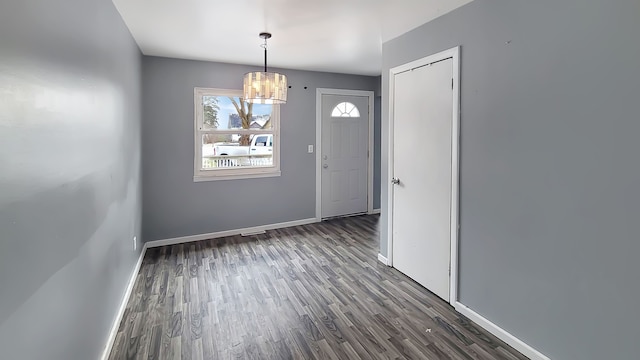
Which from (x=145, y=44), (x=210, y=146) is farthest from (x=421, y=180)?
(x=145, y=44)

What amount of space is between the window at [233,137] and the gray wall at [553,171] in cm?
289

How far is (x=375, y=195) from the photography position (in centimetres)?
581

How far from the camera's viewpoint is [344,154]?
5.43 m

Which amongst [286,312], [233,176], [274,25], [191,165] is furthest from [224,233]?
[274,25]

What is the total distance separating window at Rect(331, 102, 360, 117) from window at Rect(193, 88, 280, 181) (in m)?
1.03

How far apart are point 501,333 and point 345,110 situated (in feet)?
12.9

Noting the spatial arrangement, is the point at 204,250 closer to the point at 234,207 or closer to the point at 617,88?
the point at 234,207

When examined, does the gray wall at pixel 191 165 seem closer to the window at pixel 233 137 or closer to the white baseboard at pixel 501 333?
the window at pixel 233 137

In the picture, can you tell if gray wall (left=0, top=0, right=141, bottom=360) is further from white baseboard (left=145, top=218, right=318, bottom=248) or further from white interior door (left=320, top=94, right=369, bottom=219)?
white interior door (left=320, top=94, right=369, bottom=219)

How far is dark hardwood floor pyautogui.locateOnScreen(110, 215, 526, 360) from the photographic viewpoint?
2131 millimetres

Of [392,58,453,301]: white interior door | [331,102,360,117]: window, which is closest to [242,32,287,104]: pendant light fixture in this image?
[392,58,453,301]: white interior door

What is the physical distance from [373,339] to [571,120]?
6.02 feet

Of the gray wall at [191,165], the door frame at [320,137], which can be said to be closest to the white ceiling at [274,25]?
the gray wall at [191,165]

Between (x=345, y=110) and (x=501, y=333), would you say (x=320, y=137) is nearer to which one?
(x=345, y=110)
